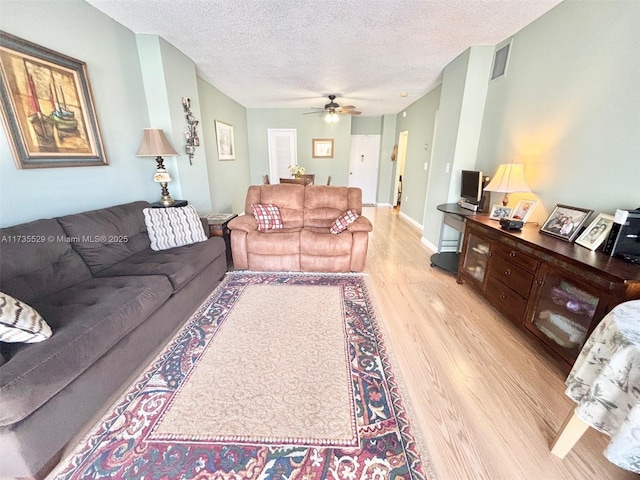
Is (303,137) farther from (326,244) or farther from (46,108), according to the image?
(46,108)

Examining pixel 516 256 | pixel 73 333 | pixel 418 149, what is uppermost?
pixel 418 149

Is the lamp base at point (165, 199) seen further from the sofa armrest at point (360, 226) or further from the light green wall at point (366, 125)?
the light green wall at point (366, 125)

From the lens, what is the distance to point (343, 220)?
2.93 metres

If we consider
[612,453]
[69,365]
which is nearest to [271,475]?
[69,365]

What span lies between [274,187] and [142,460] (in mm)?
2721

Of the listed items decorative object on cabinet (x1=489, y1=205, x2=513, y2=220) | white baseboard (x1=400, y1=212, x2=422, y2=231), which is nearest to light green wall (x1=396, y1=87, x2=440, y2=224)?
white baseboard (x1=400, y1=212, x2=422, y2=231)

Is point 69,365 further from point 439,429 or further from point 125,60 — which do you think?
point 125,60

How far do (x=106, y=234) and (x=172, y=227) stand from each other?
1.53 feet

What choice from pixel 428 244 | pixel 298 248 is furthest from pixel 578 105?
pixel 298 248

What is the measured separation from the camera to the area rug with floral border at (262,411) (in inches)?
42.1

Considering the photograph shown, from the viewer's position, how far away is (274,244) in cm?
280

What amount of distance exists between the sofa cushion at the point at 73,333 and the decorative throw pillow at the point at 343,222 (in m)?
1.77

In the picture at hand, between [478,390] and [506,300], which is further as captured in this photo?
[506,300]

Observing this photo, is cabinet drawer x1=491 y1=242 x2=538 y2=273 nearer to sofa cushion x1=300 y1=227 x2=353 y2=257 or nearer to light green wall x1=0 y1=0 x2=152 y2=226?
sofa cushion x1=300 y1=227 x2=353 y2=257
